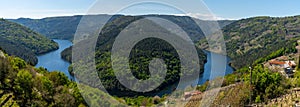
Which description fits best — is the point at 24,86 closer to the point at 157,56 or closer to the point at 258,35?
the point at 157,56

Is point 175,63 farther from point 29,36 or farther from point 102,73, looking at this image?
point 29,36

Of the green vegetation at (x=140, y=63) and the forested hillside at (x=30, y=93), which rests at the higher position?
the green vegetation at (x=140, y=63)

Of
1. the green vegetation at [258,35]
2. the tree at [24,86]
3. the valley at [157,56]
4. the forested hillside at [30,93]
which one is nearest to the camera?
the forested hillside at [30,93]

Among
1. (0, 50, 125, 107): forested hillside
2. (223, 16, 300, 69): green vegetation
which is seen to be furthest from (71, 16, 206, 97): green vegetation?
(0, 50, 125, 107): forested hillside

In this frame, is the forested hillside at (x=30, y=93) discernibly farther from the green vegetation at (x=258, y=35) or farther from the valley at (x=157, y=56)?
the green vegetation at (x=258, y=35)

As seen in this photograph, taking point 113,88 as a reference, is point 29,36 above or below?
above

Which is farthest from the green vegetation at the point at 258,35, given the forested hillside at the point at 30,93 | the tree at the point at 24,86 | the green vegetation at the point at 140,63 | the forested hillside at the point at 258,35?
the tree at the point at 24,86

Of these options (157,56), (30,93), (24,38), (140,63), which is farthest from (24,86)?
(24,38)

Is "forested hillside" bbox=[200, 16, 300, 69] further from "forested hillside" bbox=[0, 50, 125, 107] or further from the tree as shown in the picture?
the tree

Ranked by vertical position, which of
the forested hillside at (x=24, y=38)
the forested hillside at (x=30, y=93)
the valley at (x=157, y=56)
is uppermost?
the forested hillside at (x=24, y=38)

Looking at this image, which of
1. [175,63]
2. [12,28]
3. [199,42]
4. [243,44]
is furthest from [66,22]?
[175,63]

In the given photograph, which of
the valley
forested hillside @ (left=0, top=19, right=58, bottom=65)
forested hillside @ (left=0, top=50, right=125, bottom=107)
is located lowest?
forested hillside @ (left=0, top=50, right=125, bottom=107)
